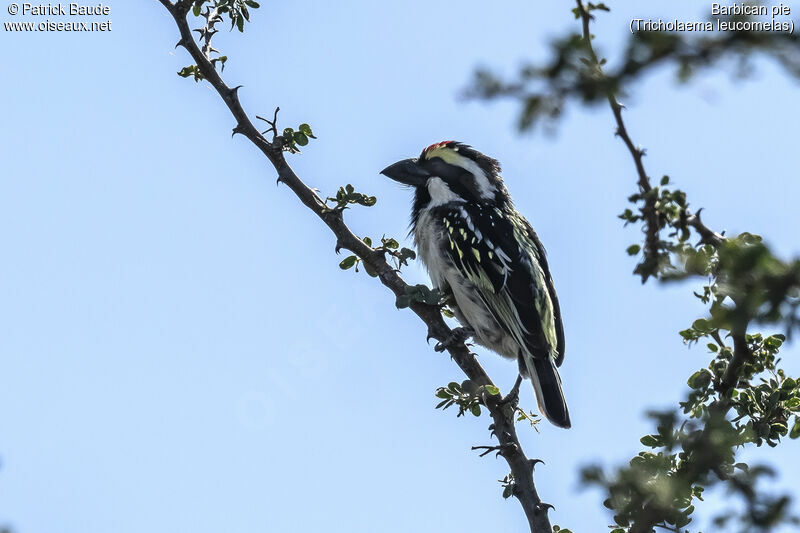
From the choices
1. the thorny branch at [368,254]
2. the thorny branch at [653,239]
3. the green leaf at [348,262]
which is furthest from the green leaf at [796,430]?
the green leaf at [348,262]

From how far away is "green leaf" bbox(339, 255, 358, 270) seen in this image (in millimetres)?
4949

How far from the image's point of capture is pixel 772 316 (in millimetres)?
2051

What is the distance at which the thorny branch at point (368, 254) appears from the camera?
422 centimetres

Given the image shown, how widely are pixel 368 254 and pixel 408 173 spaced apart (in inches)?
72.4

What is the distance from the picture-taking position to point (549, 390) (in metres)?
5.49

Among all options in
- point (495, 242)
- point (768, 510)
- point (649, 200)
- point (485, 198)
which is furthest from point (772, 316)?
point (485, 198)

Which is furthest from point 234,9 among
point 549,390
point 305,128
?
point 549,390

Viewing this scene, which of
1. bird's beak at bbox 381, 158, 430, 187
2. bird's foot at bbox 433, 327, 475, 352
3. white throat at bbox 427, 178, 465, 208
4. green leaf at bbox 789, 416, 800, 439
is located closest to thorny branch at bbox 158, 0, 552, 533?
bird's foot at bbox 433, 327, 475, 352

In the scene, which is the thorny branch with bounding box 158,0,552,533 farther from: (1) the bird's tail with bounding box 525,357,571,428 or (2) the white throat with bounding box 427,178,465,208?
(2) the white throat with bounding box 427,178,465,208

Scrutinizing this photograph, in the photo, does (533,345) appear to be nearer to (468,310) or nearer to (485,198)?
(468,310)

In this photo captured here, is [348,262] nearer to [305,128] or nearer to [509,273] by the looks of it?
[305,128]

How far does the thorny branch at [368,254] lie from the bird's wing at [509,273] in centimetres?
76

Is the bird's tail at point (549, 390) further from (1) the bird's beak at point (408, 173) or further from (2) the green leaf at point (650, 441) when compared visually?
(1) the bird's beak at point (408, 173)

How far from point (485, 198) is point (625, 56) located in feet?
15.3
